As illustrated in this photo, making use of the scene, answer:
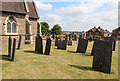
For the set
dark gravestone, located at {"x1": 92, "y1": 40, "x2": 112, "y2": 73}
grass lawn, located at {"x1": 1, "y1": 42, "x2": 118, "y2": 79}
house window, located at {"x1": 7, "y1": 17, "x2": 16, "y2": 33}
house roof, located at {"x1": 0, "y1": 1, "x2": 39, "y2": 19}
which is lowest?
grass lawn, located at {"x1": 1, "y1": 42, "x2": 118, "y2": 79}

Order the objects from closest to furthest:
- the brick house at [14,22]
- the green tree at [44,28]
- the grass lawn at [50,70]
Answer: the grass lawn at [50,70] < the brick house at [14,22] < the green tree at [44,28]

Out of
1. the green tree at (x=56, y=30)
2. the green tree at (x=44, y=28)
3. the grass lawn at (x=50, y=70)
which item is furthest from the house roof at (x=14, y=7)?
the green tree at (x=56, y=30)

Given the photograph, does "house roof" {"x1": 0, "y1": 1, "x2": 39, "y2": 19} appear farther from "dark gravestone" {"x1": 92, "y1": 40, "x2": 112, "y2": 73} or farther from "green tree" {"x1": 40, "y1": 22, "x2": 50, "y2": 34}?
"green tree" {"x1": 40, "y1": 22, "x2": 50, "y2": 34}

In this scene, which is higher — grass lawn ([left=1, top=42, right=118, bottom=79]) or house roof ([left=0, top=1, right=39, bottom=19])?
house roof ([left=0, top=1, right=39, bottom=19])

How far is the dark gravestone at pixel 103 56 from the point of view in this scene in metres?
4.85

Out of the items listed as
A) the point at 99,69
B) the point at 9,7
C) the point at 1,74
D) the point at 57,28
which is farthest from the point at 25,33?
the point at 57,28

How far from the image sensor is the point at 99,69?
5.12 meters

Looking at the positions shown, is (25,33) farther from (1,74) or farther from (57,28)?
(57,28)

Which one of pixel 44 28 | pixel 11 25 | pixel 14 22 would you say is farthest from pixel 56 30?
pixel 11 25

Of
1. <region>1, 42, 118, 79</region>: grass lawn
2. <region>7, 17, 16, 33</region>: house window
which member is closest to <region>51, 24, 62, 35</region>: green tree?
<region>7, 17, 16, 33</region>: house window

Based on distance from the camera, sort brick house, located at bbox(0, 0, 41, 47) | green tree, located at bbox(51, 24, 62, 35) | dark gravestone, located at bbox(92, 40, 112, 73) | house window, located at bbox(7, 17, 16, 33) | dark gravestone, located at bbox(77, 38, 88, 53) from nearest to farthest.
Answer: dark gravestone, located at bbox(92, 40, 112, 73), dark gravestone, located at bbox(77, 38, 88, 53), brick house, located at bbox(0, 0, 41, 47), house window, located at bbox(7, 17, 16, 33), green tree, located at bbox(51, 24, 62, 35)

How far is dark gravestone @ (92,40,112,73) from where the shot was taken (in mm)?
4852

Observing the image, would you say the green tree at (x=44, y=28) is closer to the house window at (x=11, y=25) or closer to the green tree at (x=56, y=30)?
the green tree at (x=56, y=30)

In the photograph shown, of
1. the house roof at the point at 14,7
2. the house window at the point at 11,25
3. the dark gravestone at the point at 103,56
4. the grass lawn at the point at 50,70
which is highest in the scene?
the house roof at the point at 14,7
